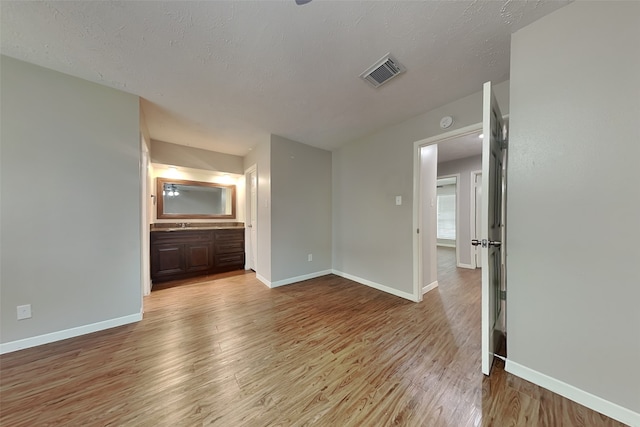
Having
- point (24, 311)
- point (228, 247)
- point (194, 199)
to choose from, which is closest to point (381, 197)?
point (228, 247)

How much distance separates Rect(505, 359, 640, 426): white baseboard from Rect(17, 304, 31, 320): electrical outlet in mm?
3890

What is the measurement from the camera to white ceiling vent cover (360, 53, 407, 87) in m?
1.66

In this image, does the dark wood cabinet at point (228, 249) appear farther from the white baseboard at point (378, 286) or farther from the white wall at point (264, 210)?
the white baseboard at point (378, 286)

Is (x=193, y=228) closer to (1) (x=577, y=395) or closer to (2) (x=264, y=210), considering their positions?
(2) (x=264, y=210)

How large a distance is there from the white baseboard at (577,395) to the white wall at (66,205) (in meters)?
3.48

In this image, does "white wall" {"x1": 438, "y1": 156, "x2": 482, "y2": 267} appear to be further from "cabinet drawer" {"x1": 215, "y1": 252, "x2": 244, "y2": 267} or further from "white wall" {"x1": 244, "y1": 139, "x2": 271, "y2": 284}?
"cabinet drawer" {"x1": 215, "y1": 252, "x2": 244, "y2": 267}

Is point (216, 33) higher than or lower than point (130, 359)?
higher

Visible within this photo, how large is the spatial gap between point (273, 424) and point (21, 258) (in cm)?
249

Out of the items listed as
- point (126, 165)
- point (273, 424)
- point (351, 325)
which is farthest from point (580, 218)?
point (126, 165)

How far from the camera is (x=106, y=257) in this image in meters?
2.02

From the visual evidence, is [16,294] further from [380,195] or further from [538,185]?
[538,185]

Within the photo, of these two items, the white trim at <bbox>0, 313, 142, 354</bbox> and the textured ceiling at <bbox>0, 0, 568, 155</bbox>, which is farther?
the white trim at <bbox>0, 313, 142, 354</bbox>

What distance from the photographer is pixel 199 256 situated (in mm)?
3828

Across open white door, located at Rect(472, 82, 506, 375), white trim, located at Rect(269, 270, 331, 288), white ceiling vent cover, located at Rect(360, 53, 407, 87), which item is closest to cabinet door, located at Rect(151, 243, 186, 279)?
white trim, located at Rect(269, 270, 331, 288)
